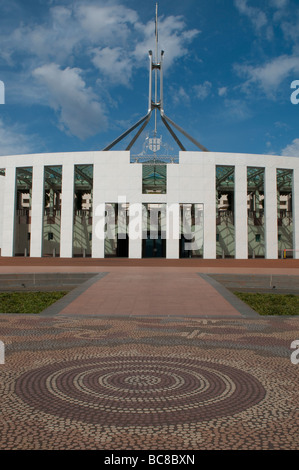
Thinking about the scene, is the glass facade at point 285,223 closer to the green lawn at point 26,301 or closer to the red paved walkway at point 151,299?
the red paved walkway at point 151,299

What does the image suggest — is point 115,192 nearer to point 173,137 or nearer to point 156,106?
point 173,137

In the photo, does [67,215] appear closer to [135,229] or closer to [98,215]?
[98,215]

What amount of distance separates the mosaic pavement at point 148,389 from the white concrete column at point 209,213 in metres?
28.2

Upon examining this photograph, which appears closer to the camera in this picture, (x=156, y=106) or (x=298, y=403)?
(x=298, y=403)

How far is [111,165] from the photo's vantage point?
3666cm

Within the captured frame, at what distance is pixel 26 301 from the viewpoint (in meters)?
14.4

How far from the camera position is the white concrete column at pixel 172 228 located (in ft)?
119

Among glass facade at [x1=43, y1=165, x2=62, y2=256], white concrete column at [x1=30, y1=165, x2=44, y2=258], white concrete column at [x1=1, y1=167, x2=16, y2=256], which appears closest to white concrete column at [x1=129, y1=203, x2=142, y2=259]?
white concrete column at [x1=30, y1=165, x2=44, y2=258]

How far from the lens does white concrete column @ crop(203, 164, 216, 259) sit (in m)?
36.5

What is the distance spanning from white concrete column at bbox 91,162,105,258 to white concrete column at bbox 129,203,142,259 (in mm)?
2713

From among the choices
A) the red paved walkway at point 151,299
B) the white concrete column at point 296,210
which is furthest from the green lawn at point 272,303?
the white concrete column at point 296,210

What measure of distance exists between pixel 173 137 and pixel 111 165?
13797mm
